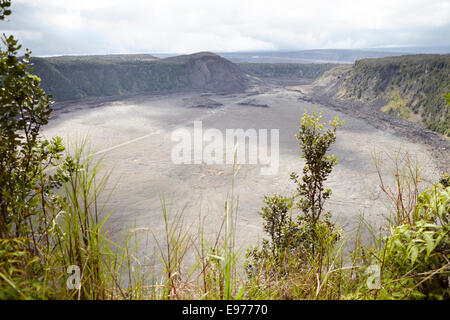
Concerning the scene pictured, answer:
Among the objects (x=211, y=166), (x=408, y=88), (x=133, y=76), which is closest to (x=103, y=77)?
(x=133, y=76)

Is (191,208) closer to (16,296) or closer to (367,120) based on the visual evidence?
(16,296)

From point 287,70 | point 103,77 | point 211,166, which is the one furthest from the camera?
point 287,70

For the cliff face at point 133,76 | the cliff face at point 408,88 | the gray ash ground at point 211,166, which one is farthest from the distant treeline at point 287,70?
the gray ash ground at point 211,166

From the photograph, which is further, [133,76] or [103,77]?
[133,76]

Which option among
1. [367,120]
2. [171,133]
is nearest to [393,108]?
[367,120]

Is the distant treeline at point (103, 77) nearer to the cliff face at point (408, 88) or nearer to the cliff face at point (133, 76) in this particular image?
the cliff face at point (133, 76)

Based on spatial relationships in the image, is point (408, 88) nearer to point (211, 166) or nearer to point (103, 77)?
point (211, 166)
